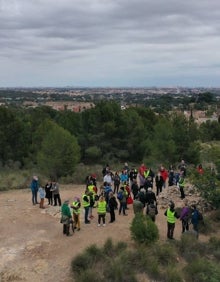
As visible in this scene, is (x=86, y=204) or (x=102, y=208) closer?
(x=102, y=208)

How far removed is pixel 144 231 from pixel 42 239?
3.93 m

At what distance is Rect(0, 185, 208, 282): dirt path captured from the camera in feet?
46.2

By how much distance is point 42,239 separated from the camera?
16.5m

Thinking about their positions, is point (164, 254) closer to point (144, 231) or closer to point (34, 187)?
point (144, 231)

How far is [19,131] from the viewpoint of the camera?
35.3 metres

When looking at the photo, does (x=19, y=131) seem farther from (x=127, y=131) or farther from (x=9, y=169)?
(x=127, y=131)

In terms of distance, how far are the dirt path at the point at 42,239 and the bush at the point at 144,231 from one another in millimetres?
781

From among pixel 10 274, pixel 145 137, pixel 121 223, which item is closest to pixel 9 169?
pixel 145 137

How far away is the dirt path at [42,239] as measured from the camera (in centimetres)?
1409

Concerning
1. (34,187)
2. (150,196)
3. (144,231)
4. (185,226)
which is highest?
(150,196)

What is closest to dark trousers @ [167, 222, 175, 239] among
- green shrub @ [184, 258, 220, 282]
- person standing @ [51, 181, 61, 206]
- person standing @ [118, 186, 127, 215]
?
green shrub @ [184, 258, 220, 282]

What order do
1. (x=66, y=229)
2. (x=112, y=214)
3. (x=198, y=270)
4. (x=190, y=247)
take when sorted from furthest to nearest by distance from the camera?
1. (x=112, y=214)
2. (x=66, y=229)
3. (x=190, y=247)
4. (x=198, y=270)

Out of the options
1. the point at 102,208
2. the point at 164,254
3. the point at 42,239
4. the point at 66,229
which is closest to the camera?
the point at 164,254

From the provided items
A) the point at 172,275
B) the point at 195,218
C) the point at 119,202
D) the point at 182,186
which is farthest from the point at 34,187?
the point at 172,275
